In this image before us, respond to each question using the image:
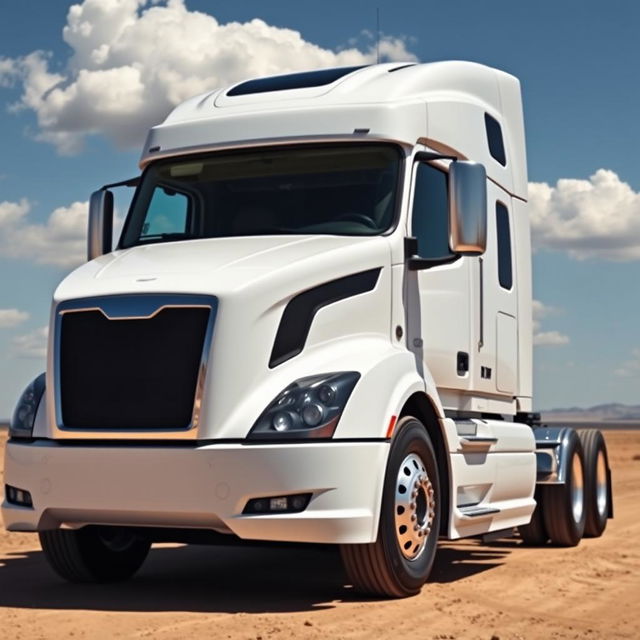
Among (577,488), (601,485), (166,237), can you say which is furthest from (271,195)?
(601,485)

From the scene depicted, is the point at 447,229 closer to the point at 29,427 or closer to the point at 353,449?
the point at 353,449

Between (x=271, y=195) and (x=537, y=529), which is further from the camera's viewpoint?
(x=537, y=529)

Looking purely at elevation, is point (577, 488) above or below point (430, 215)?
below

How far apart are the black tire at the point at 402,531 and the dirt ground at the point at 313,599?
0.14 meters

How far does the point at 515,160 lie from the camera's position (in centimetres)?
1220

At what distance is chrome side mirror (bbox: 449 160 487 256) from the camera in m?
9.07

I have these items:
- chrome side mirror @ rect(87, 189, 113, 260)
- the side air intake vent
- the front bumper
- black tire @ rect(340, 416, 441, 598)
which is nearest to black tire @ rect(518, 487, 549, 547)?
black tire @ rect(340, 416, 441, 598)

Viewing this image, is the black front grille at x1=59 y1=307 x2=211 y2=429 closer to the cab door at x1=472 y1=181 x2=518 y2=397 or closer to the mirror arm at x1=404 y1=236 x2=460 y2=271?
the mirror arm at x1=404 y1=236 x2=460 y2=271

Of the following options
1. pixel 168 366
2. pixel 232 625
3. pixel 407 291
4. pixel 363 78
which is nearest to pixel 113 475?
pixel 168 366

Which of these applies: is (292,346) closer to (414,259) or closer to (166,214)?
(414,259)

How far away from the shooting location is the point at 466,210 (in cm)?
911

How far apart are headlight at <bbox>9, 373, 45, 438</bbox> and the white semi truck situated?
18 mm

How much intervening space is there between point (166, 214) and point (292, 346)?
2119 millimetres

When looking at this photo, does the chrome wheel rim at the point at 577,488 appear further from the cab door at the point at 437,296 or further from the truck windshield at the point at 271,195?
the truck windshield at the point at 271,195
